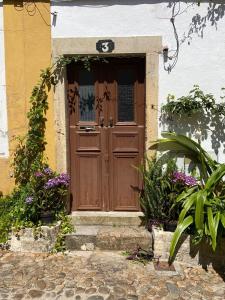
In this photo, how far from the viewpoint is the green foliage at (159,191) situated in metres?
4.93

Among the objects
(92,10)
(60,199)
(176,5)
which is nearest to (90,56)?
(92,10)

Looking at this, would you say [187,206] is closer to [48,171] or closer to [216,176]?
[216,176]

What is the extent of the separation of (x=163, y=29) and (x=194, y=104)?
1108mm

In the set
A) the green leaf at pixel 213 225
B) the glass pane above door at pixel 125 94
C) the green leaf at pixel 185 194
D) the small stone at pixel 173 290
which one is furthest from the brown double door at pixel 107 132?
the small stone at pixel 173 290

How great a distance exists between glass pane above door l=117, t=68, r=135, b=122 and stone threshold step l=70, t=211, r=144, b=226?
1393 millimetres

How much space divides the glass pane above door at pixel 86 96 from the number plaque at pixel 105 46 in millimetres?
399

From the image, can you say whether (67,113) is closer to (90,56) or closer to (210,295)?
(90,56)

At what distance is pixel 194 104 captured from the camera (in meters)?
5.02

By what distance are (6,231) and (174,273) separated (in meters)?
2.26

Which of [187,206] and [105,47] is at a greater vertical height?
[105,47]

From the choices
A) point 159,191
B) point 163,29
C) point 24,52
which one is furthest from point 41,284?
point 163,29

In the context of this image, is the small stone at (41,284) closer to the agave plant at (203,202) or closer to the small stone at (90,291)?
the small stone at (90,291)

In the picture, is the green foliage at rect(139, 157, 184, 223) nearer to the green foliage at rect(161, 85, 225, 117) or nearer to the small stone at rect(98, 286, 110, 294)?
the green foliage at rect(161, 85, 225, 117)

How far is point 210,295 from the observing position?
407 cm
